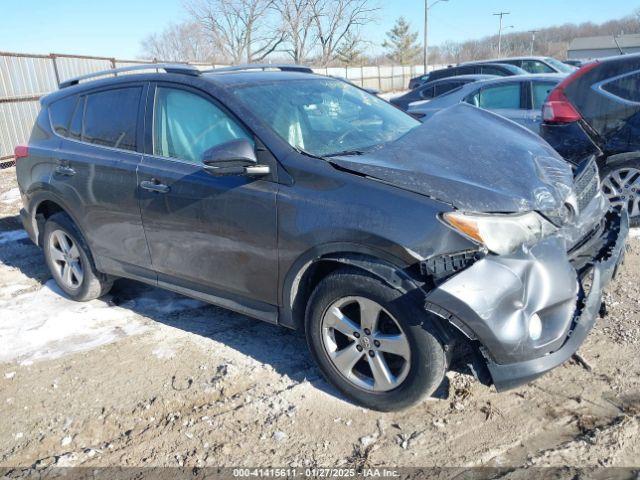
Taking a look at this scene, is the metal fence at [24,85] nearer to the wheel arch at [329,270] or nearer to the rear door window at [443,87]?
the rear door window at [443,87]

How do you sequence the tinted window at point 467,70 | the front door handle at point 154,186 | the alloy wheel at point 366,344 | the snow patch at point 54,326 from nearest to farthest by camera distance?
the alloy wheel at point 366,344
the front door handle at point 154,186
the snow patch at point 54,326
the tinted window at point 467,70

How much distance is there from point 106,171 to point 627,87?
465 centimetres

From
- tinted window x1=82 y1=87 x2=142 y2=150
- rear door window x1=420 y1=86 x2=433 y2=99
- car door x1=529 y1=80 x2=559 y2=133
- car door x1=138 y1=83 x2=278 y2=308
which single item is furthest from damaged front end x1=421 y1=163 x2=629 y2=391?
rear door window x1=420 y1=86 x2=433 y2=99

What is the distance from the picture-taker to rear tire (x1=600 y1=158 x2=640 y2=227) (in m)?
5.18

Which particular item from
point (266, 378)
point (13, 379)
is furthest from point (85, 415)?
point (266, 378)

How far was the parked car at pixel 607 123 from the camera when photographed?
16.9 feet

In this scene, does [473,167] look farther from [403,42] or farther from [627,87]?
[403,42]

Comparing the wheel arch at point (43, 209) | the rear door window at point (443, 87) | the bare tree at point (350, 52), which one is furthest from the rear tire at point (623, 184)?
the bare tree at point (350, 52)

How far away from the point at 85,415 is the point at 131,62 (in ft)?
53.6

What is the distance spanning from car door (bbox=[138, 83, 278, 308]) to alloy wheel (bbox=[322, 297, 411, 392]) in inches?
18.0

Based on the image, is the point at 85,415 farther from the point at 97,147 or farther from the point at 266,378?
the point at 97,147

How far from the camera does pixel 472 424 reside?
2.85 m

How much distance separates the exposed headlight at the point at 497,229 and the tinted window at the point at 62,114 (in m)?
3.36

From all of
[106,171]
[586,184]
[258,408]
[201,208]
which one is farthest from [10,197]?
[586,184]
